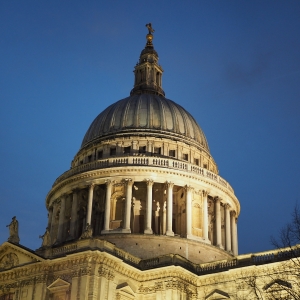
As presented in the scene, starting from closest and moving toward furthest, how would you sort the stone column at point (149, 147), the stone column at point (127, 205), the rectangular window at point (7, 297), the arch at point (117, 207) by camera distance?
the rectangular window at point (7, 297), the stone column at point (127, 205), the arch at point (117, 207), the stone column at point (149, 147)

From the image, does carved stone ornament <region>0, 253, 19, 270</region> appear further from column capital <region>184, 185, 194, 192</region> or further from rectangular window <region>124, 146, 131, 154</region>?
rectangular window <region>124, 146, 131, 154</region>

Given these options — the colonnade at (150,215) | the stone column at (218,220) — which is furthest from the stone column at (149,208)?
the stone column at (218,220)

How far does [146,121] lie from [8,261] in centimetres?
2509

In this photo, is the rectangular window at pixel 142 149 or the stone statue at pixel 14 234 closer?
the stone statue at pixel 14 234

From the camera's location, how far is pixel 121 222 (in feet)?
194

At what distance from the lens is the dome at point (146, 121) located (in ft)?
218

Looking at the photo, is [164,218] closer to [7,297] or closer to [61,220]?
[61,220]

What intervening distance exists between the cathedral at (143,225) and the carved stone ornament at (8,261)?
0.10 metres

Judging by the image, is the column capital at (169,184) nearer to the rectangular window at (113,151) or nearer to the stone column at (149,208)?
the stone column at (149,208)

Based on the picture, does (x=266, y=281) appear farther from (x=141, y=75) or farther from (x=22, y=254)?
(x=141, y=75)

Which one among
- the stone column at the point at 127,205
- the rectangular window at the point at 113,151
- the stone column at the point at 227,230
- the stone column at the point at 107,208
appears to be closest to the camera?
the stone column at the point at 127,205

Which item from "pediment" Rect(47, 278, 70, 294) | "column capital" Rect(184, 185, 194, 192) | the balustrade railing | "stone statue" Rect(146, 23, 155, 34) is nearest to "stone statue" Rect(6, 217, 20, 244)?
"pediment" Rect(47, 278, 70, 294)

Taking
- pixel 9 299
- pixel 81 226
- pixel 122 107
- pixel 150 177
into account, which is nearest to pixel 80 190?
pixel 81 226

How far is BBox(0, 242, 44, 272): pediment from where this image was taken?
1861 inches
